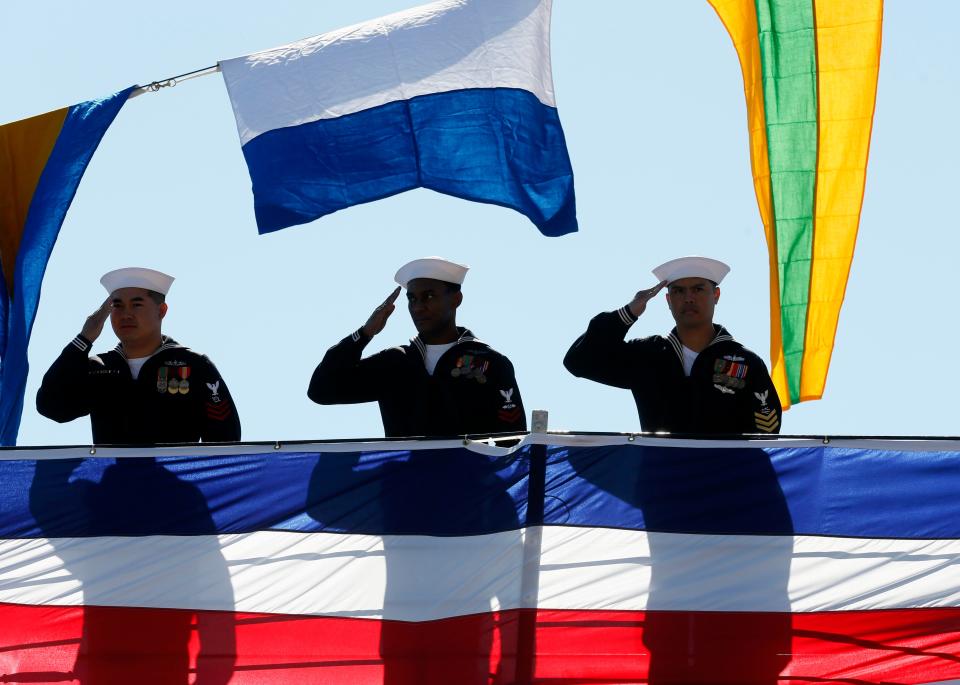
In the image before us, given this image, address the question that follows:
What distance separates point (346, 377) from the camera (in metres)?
8.55

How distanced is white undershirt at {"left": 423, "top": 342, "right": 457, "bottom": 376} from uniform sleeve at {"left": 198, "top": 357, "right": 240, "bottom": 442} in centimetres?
96

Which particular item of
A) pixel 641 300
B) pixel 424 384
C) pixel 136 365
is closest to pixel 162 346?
pixel 136 365

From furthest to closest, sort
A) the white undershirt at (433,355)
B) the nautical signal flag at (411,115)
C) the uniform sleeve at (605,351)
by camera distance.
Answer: the nautical signal flag at (411,115) → the white undershirt at (433,355) → the uniform sleeve at (605,351)

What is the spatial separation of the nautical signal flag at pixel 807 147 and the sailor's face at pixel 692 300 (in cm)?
81

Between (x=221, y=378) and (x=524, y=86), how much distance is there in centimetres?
243

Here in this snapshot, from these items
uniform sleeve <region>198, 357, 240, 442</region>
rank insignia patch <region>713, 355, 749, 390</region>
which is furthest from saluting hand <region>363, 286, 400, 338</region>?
rank insignia patch <region>713, 355, 749, 390</region>

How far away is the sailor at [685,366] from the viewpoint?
8.41m

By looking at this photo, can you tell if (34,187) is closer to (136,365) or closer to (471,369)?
(136,365)

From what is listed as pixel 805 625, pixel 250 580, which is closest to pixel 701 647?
pixel 805 625

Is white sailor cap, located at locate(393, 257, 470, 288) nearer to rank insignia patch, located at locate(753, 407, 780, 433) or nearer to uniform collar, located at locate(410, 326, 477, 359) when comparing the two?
uniform collar, located at locate(410, 326, 477, 359)

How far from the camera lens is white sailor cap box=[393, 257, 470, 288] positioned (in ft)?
29.5

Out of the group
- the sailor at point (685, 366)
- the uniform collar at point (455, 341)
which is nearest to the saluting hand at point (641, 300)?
the sailor at point (685, 366)

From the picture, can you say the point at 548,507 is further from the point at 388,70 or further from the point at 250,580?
the point at 388,70

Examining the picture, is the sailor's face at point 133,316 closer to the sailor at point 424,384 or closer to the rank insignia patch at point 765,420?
the sailor at point 424,384
